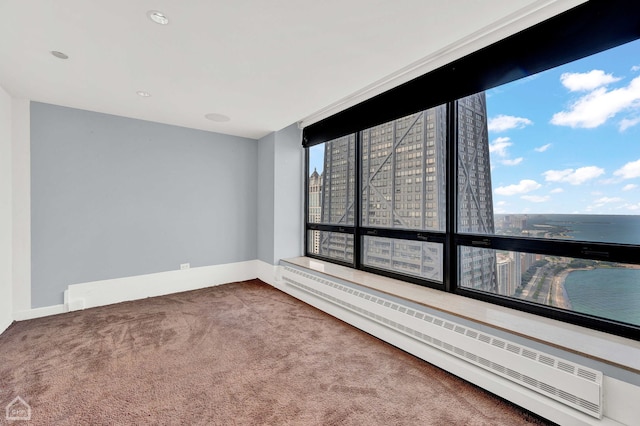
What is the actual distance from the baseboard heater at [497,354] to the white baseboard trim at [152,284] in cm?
232

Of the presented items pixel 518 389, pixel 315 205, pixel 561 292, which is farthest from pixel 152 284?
pixel 561 292

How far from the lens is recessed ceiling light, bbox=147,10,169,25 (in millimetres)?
1620

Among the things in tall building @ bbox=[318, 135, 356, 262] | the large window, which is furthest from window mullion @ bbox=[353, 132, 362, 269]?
the large window

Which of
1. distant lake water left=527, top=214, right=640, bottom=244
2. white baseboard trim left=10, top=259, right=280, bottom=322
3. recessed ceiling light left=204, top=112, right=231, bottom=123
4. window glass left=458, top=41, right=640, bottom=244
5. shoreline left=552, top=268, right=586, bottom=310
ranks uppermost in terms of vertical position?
recessed ceiling light left=204, top=112, right=231, bottom=123

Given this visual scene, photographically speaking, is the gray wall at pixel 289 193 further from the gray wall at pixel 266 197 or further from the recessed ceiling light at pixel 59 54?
the recessed ceiling light at pixel 59 54

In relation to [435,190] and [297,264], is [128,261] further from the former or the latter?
[435,190]

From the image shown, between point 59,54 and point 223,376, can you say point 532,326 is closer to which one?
point 223,376

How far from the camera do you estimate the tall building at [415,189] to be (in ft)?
7.55

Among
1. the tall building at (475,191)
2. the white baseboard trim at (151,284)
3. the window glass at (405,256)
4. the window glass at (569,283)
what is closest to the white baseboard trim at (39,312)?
the white baseboard trim at (151,284)

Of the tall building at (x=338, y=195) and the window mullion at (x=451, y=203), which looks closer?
the window mullion at (x=451, y=203)

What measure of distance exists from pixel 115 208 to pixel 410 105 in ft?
12.1

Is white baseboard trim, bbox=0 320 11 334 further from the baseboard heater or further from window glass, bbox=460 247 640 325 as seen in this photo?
window glass, bbox=460 247 640 325

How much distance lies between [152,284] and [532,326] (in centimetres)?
414

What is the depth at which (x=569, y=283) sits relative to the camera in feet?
5.96
